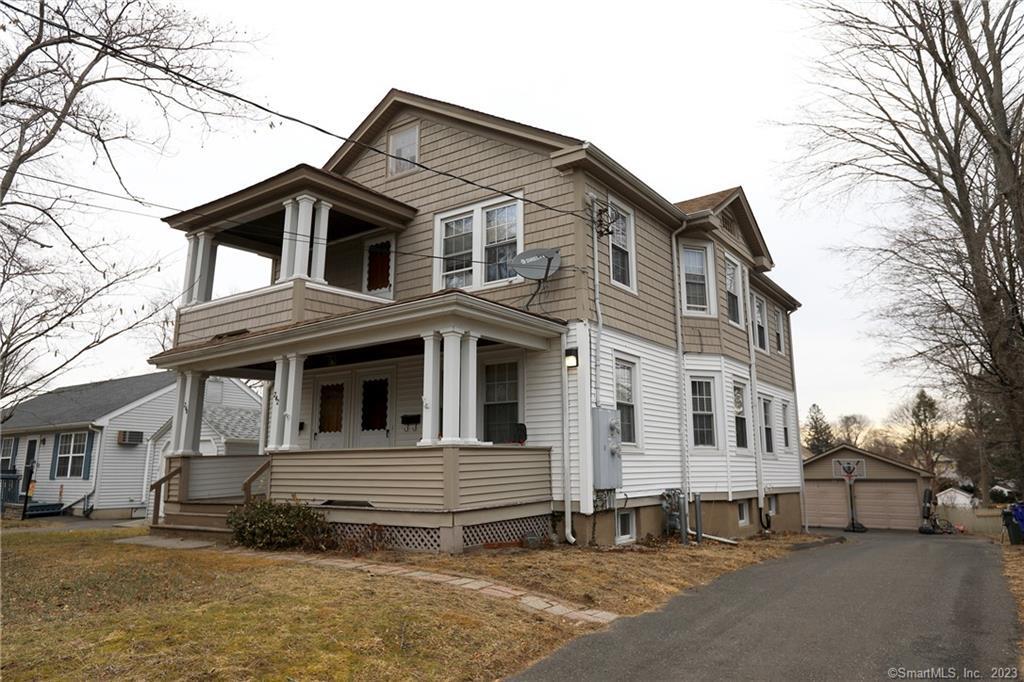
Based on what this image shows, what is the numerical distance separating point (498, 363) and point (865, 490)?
21429 millimetres

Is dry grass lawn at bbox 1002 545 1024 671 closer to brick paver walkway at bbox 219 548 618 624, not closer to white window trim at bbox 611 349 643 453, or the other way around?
brick paver walkway at bbox 219 548 618 624

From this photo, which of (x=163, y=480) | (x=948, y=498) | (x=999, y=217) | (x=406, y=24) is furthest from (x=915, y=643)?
(x=948, y=498)

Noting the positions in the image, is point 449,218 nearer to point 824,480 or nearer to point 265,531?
point 265,531

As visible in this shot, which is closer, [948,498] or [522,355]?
[522,355]

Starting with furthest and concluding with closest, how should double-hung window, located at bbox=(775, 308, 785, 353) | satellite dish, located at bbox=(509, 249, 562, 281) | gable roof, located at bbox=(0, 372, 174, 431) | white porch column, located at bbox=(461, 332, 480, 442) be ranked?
gable roof, located at bbox=(0, 372, 174, 431), double-hung window, located at bbox=(775, 308, 785, 353), satellite dish, located at bbox=(509, 249, 562, 281), white porch column, located at bbox=(461, 332, 480, 442)

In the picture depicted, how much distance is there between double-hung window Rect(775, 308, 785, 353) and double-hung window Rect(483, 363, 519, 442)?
10.6 meters

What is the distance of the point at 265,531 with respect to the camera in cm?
970

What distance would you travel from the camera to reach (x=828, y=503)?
90.5 feet

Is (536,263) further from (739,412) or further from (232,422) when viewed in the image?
(232,422)

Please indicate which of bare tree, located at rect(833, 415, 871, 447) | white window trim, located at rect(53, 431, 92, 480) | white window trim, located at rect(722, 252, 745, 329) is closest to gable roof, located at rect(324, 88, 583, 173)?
white window trim, located at rect(722, 252, 745, 329)

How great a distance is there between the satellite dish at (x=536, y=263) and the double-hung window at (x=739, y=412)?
6.22 meters

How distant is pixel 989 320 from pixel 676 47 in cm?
819

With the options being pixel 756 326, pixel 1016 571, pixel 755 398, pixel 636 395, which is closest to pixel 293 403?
pixel 636 395

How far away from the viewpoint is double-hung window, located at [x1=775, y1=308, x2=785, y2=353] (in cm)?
1934
